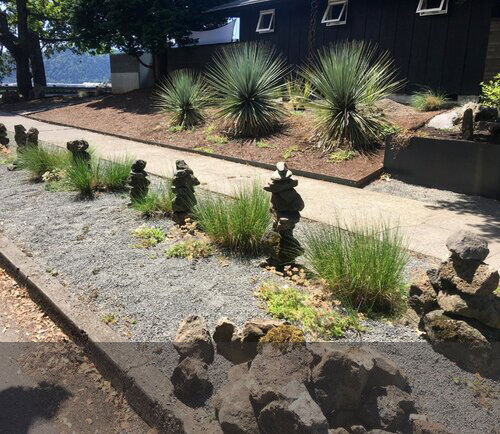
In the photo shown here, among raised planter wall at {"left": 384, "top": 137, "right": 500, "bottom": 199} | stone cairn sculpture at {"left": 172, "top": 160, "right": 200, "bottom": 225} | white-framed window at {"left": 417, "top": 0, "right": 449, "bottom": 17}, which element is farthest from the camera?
white-framed window at {"left": 417, "top": 0, "right": 449, "bottom": 17}

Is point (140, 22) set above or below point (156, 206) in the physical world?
above

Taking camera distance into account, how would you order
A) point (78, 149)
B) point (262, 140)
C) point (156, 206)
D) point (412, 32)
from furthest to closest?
point (412, 32) → point (262, 140) → point (78, 149) → point (156, 206)

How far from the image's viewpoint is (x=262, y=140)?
11258 mm

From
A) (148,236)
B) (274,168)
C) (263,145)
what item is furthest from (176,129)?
(148,236)

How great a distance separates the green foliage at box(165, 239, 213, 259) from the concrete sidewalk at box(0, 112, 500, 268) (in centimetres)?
192

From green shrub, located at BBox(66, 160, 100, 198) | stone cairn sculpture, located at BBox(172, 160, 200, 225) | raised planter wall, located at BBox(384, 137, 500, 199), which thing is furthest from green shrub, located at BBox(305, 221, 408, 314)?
green shrub, located at BBox(66, 160, 100, 198)

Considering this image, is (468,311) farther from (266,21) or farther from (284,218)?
(266,21)

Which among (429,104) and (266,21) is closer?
(429,104)

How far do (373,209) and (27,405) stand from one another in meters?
5.07

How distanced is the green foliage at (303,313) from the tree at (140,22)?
58.3 feet

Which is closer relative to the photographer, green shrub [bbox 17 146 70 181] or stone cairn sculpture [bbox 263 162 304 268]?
stone cairn sculpture [bbox 263 162 304 268]

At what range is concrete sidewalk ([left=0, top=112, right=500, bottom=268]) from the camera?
5844 mm

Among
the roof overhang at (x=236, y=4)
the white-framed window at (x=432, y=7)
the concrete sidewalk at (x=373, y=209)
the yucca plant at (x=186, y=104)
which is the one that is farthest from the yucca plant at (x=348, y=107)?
the roof overhang at (x=236, y=4)

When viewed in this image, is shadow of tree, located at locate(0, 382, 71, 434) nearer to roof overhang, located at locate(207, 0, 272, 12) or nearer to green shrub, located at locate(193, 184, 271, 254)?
green shrub, located at locate(193, 184, 271, 254)
